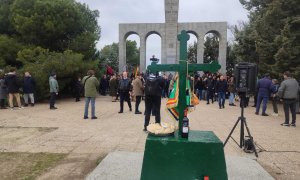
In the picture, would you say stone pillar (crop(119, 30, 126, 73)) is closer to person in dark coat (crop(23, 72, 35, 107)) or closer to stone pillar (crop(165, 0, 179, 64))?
stone pillar (crop(165, 0, 179, 64))

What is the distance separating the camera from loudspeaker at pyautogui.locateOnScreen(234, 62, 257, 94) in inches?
Result: 316

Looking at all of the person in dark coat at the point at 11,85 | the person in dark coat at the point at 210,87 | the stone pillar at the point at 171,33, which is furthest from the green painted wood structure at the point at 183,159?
the stone pillar at the point at 171,33

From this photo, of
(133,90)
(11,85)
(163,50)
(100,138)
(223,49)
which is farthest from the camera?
(163,50)

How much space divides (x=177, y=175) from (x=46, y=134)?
583cm

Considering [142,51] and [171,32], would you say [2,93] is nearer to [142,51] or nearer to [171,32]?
[171,32]

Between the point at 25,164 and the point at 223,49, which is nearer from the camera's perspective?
the point at 25,164

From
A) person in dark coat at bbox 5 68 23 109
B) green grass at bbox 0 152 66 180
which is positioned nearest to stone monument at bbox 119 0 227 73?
person in dark coat at bbox 5 68 23 109

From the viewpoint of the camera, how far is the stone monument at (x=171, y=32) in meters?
32.4

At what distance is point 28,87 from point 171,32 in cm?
1844

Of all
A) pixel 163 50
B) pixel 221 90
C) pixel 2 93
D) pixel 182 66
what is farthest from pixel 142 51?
pixel 182 66

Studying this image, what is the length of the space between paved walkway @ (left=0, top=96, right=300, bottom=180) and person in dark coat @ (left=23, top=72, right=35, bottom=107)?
12.3 feet

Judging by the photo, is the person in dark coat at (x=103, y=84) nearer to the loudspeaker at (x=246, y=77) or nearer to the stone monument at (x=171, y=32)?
the stone monument at (x=171, y=32)

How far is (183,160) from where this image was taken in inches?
182

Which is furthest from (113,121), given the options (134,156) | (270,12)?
(270,12)
